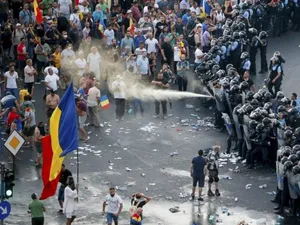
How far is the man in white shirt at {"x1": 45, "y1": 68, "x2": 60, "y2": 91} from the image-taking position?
4238 cm

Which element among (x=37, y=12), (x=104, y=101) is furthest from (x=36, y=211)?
(x=37, y=12)

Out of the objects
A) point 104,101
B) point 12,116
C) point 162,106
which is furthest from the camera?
point 162,106

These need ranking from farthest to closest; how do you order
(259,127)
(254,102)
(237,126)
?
(237,126) → (254,102) → (259,127)

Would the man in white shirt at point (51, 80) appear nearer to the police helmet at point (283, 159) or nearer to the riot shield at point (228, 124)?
the riot shield at point (228, 124)

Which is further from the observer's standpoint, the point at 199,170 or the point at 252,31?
the point at 252,31

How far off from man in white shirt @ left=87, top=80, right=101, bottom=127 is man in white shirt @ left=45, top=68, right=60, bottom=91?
1.65m

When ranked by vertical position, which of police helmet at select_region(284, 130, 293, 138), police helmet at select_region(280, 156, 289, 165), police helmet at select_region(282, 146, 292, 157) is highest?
police helmet at select_region(284, 130, 293, 138)

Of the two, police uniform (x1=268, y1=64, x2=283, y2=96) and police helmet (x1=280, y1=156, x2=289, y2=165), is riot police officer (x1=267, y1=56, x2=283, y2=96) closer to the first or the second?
police uniform (x1=268, y1=64, x2=283, y2=96)

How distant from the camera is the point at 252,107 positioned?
38.6 m

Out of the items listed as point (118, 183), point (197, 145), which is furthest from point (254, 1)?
point (118, 183)

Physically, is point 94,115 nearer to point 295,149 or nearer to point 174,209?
point 174,209

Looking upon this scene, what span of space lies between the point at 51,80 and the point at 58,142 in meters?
9.64

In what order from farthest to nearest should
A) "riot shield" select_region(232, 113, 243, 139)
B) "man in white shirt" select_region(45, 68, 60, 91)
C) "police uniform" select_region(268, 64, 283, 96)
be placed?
"police uniform" select_region(268, 64, 283, 96)
"man in white shirt" select_region(45, 68, 60, 91)
"riot shield" select_region(232, 113, 243, 139)

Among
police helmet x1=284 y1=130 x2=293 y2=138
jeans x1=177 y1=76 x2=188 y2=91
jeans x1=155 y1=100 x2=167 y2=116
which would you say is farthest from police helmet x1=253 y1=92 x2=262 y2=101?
jeans x1=177 y1=76 x2=188 y2=91
